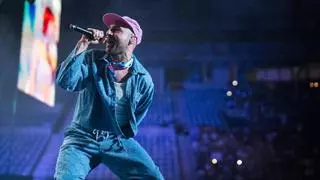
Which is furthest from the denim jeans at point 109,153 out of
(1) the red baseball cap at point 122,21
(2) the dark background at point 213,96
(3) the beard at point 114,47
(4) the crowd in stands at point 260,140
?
(4) the crowd in stands at point 260,140

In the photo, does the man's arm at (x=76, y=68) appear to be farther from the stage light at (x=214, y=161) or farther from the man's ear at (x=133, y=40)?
the stage light at (x=214, y=161)

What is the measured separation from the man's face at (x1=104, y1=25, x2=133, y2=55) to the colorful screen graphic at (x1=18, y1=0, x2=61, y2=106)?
120 inches

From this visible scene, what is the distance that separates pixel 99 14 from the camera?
629 cm

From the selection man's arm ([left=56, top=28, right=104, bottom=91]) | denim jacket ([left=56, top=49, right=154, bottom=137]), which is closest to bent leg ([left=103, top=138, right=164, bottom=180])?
denim jacket ([left=56, top=49, right=154, bottom=137])

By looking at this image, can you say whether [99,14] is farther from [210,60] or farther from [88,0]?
[210,60]

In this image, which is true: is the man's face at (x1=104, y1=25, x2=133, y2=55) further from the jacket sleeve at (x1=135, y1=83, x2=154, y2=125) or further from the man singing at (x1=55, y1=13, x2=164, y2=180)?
the jacket sleeve at (x1=135, y1=83, x2=154, y2=125)

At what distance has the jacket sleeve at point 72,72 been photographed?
2.01 metres

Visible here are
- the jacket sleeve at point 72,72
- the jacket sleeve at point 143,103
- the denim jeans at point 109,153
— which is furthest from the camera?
the jacket sleeve at point 143,103

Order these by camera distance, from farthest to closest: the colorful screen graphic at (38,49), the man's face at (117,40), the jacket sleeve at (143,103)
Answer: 1. the colorful screen graphic at (38,49)
2. the jacket sleeve at (143,103)
3. the man's face at (117,40)

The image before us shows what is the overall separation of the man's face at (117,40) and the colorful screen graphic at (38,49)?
120 inches

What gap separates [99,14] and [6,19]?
4.80 ft

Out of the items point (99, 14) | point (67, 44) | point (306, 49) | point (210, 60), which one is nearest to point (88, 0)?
point (99, 14)

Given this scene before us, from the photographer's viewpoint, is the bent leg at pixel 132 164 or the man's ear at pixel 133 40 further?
the man's ear at pixel 133 40

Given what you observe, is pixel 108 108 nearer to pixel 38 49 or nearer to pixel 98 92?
pixel 98 92
